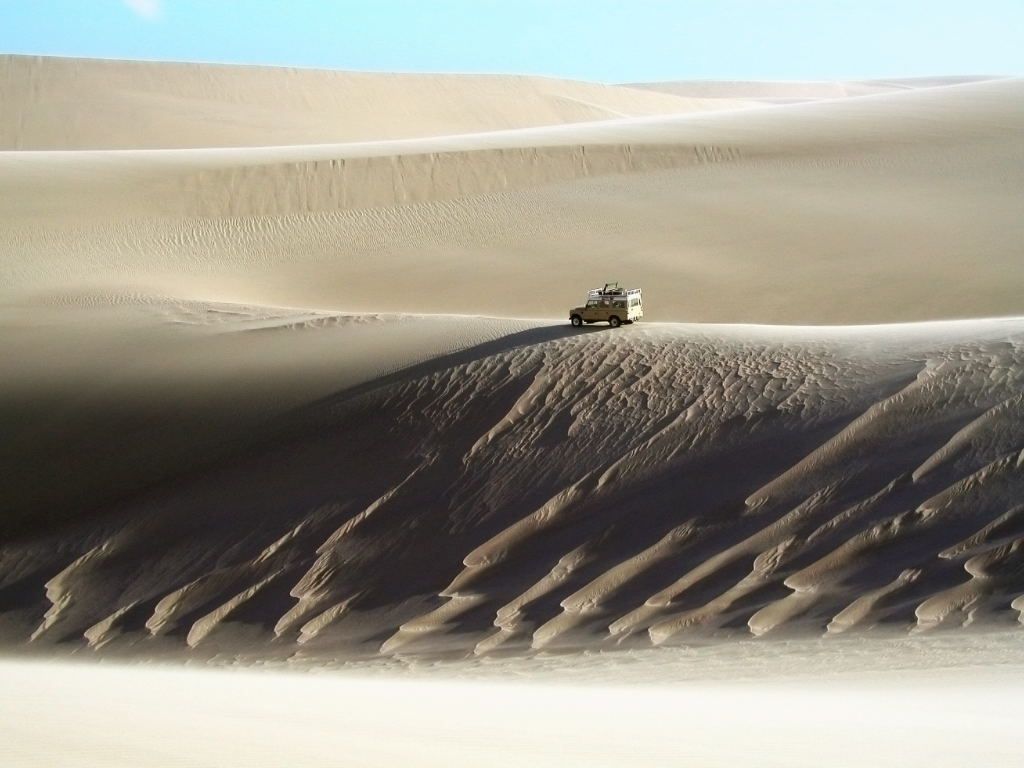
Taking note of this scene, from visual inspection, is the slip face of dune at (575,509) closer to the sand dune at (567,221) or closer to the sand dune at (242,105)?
the sand dune at (567,221)

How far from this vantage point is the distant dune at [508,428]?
357 inches

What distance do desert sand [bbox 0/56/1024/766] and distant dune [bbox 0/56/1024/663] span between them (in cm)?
4

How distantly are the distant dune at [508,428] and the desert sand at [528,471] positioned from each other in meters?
0.04

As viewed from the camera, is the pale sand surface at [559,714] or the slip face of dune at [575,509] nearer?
the pale sand surface at [559,714]

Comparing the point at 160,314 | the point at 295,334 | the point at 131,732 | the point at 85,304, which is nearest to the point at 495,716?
the point at 131,732

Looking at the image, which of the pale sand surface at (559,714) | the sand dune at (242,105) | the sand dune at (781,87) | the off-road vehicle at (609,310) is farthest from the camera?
the sand dune at (781,87)

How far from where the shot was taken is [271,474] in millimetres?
11500

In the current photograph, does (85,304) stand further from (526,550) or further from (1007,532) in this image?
(1007,532)

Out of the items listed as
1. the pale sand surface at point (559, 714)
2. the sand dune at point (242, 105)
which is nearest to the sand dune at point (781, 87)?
the sand dune at point (242, 105)

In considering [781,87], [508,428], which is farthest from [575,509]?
[781,87]

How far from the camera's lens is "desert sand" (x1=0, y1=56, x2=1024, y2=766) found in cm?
761

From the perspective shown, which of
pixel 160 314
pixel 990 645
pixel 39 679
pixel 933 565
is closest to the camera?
pixel 39 679

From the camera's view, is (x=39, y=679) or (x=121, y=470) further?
(x=121, y=470)

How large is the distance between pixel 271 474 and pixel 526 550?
2.81 meters
